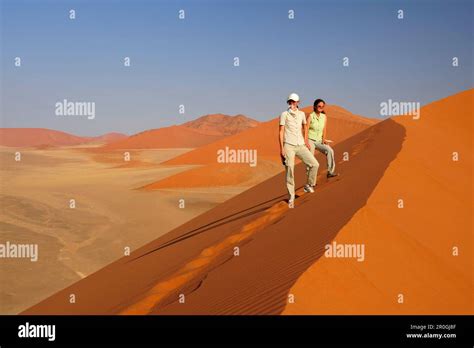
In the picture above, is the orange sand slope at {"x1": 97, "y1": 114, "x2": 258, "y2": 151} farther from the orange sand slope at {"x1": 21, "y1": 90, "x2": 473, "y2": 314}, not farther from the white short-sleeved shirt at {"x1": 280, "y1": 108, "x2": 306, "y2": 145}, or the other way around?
the white short-sleeved shirt at {"x1": 280, "y1": 108, "x2": 306, "y2": 145}

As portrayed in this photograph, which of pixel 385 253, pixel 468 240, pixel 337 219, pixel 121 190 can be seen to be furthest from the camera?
pixel 121 190

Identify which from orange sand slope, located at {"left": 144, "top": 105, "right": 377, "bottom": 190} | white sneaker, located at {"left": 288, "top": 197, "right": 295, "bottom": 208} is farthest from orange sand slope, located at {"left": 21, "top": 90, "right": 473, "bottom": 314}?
orange sand slope, located at {"left": 144, "top": 105, "right": 377, "bottom": 190}

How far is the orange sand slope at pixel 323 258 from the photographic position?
4.67 m

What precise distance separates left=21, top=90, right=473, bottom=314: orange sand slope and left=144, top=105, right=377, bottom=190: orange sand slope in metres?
6.94

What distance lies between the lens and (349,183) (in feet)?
28.3

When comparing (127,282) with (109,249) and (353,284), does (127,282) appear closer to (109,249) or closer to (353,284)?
(353,284)

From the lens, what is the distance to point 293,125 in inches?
314

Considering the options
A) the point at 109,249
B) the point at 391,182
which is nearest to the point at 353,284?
the point at 391,182

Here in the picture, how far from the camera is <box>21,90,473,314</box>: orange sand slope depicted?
15.3ft

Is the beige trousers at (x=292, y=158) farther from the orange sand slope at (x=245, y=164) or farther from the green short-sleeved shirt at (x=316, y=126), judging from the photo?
the orange sand slope at (x=245, y=164)

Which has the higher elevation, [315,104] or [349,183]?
[315,104]

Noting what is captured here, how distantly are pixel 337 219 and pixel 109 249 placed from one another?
9476 mm

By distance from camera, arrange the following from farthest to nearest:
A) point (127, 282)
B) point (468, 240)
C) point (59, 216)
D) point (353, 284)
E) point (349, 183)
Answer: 1. point (59, 216)
2. point (349, 183)
3. point (127, 282)
4. point (468, 240)
5. point (353, 284)

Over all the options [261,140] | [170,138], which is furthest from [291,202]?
[170,138]
